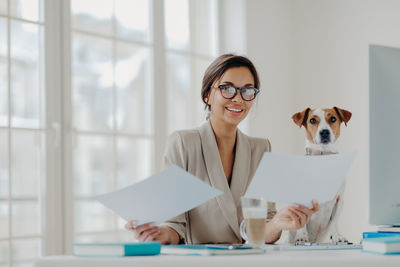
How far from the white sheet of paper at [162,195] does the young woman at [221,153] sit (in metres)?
0.57

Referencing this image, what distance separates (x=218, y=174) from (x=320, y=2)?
2.80 metres

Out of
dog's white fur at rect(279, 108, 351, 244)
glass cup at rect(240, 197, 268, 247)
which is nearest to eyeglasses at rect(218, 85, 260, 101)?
dog's white fur at rect(279, 108, 351, 244)

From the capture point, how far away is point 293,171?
1.20 m

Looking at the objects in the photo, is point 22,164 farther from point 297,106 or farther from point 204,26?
point 297,106

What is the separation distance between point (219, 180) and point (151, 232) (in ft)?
1.53

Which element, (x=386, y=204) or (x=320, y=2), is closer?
(x=386, y=204)

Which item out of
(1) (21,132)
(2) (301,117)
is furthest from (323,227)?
(1) (21,132)

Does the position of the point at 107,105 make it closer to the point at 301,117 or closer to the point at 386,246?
the point at 301,117

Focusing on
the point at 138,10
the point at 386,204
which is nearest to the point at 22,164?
the point at 138,10

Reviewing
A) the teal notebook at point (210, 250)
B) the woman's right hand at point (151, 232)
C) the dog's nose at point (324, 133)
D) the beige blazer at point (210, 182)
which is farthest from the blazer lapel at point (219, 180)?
the teal notebook at point (210, 250)

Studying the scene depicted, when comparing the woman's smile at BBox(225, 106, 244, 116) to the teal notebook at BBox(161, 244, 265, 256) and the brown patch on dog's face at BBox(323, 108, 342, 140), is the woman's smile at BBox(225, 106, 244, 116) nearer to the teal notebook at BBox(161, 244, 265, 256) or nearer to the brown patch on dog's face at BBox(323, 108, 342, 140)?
the brown patch on dog's face at BBox(323, 108, 342, 140)

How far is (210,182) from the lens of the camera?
6.25 ft

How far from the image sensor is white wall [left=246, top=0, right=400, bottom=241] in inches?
155

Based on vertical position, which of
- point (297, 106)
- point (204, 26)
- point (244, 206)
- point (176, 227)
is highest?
point (204, 26)
